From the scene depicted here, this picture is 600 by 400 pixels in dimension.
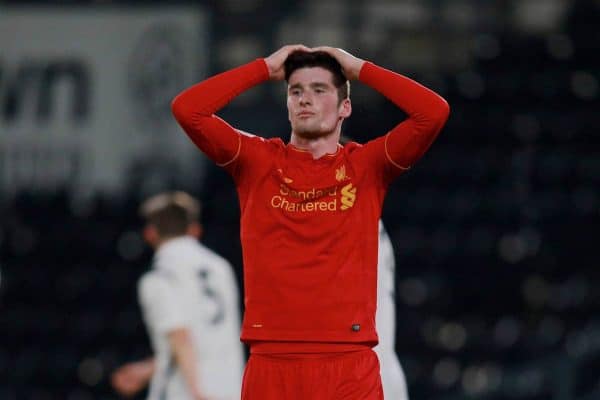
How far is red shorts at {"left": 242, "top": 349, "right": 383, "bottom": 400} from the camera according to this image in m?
4.59

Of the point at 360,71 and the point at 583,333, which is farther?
the point at 583,333

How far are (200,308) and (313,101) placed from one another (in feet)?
7.35

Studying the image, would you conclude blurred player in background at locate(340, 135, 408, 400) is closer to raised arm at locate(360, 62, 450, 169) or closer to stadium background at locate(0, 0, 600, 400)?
raised arm at locate(360, 62, 450, 169)

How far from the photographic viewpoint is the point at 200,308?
6.77 m

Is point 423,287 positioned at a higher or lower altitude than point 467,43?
lower

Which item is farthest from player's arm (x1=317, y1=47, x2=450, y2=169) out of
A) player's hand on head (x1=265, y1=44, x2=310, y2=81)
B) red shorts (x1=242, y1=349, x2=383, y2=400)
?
red shorts (x1=242, y1=349, x2=383, y2=400)

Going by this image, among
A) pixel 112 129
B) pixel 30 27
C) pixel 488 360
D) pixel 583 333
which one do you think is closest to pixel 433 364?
pixel 488 360

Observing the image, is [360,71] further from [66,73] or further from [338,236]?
[66,73]

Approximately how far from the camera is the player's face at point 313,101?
4.70 meters

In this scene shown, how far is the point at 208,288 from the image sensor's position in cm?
678

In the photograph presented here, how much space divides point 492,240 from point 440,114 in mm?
7140

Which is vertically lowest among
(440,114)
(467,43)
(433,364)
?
(433,364)

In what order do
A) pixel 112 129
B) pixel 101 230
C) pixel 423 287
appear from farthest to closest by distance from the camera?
pixel 112 129
pixel 101 230
pixel 423 287

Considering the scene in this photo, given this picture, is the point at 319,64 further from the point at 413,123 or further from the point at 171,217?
the point at 171,217
